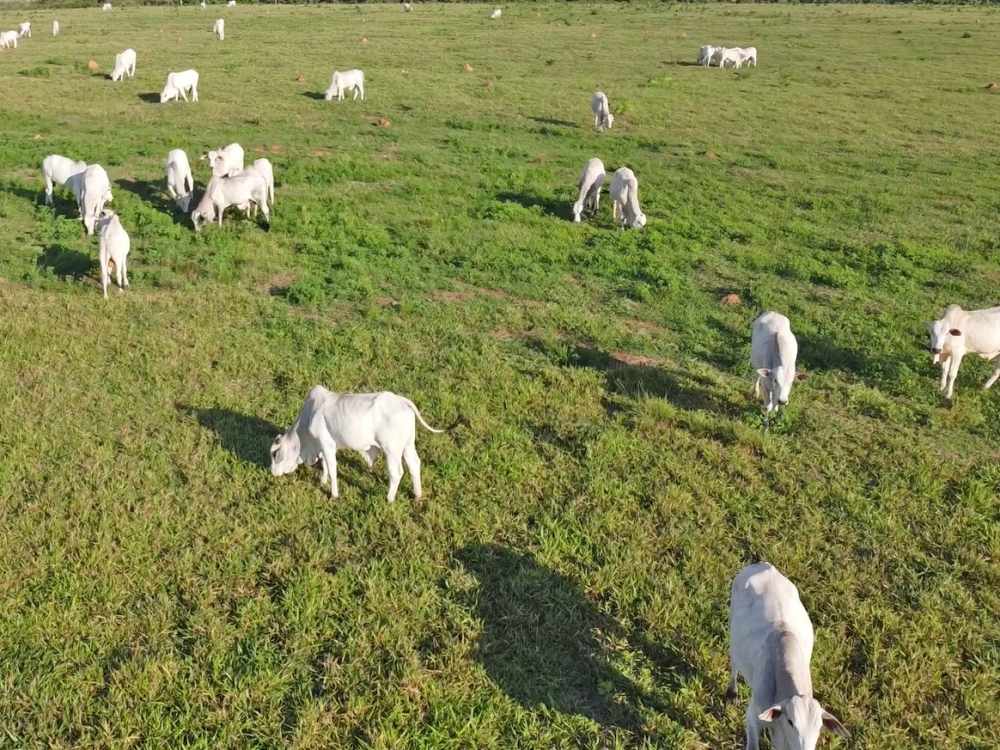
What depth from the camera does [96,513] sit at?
632 cm

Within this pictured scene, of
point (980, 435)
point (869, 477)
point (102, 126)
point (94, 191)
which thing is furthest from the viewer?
point (102, 126)

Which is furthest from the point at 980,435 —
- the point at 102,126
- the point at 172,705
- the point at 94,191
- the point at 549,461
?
the point at 102,126

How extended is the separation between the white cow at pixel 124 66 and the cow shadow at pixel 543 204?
2002 centimetres

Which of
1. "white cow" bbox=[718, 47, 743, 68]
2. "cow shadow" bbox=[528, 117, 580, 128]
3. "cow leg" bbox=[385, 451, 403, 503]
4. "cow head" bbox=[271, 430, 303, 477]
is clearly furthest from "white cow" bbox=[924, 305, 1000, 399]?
"white cow" bbox=[718, 47, 743, 68]

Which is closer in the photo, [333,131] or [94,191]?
[94,191]

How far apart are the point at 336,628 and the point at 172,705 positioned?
1.16 m

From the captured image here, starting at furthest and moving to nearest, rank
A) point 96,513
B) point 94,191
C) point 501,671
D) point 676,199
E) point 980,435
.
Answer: point 676,199 → point 94,191 → point 980,435 → point 96,513 → point 501,671

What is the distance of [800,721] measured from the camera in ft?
12.6

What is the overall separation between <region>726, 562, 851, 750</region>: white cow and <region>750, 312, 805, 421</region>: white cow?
3604 mm

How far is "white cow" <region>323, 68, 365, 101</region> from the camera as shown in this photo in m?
26.3

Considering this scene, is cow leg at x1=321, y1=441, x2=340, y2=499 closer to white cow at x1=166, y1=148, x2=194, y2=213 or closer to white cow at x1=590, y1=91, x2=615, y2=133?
white cow at x1=166, y1=148, x2=194, y2=213

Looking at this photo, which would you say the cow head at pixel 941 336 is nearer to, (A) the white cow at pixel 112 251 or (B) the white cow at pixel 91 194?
(A) the white cow at pixel 112 251

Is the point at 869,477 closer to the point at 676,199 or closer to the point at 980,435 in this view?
the point at 980,435

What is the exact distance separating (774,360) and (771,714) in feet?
16.7
